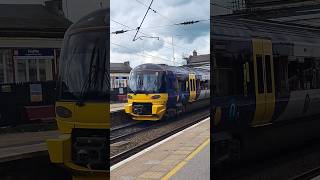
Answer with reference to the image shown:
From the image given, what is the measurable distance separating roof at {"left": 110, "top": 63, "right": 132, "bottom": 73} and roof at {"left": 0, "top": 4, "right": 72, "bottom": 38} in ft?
1.13

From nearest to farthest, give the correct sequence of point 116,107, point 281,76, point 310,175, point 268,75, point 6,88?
point 116,107 → point 6,88 → point 268,75 → point 281,76 → point 310,175

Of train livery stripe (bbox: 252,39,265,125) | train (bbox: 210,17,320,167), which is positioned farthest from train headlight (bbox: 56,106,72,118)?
train livery stripe (bbox: 252,39,265,125)

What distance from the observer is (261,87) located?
344cm

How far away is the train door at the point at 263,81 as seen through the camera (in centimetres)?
341

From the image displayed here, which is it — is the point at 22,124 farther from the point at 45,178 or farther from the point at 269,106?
the point at 269,106

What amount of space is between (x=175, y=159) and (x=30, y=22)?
0.98 meters

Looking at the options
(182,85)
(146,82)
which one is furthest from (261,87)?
(146,82)

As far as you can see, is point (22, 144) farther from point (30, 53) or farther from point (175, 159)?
point (175, 159)

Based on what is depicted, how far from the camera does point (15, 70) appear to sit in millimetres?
2119

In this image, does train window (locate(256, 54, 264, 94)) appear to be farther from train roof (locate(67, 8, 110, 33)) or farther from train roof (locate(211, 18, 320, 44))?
train roof (locate(67, 8, 110, 33))

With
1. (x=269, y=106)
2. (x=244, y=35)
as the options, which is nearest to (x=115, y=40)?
(x=244, y=35)

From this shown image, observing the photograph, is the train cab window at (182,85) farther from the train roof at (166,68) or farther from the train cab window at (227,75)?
the train cab window at (227,75)

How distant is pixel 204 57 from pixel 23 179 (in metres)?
1.16

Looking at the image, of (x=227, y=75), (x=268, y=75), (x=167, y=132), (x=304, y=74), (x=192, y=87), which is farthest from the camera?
(x=304, y=74)
